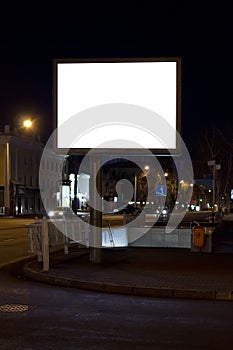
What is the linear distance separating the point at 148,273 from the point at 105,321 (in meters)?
5.50

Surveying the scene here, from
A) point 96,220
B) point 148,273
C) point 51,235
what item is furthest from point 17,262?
point 148,273

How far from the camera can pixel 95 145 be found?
16.4m

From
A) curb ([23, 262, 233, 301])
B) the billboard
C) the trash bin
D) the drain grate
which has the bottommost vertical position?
curb ([23, 262, 233, 301])

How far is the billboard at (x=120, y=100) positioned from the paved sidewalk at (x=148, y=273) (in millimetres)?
3183

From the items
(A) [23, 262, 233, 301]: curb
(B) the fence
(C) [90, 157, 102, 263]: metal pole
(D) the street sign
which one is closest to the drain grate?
(A) [23, 262, 233, 301]: curb

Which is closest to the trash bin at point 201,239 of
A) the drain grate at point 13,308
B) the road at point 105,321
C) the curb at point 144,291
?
the curb at point 144,291

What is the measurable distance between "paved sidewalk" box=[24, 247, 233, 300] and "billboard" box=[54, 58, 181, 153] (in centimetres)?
318

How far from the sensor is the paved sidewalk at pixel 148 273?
12274 mm

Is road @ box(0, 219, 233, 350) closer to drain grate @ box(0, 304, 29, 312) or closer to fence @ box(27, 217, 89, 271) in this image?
drain grate @ box(0, 304, 29, 312)

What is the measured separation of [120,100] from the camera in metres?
16.1

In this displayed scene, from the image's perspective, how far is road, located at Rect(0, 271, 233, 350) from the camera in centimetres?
776

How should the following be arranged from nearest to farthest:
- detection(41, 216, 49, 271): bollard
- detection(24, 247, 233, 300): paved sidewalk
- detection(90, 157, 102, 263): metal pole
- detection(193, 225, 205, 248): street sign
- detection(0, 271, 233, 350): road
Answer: detection(0, 271, 233, 350): road, detection(24, 247, 233, 300): paved sidewalk, detection(41, 216, 49, 271): bollard, detection(90, 157, 102, 263): metal pole, detection(193, 225, 205, 248): street sign

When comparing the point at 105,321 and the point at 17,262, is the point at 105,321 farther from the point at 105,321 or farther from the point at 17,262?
the point at 17,262

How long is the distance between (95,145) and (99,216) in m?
2.05
